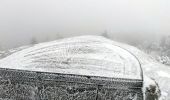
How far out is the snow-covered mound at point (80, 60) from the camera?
32.0 ft

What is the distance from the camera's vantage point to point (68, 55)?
1097 centimetres

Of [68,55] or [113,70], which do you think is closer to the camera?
[113,70]

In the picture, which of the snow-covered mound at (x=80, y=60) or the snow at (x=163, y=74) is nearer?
the snow-covered mound at (x=80, y=60)

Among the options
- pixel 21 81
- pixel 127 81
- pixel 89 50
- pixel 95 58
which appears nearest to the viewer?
pixel 127 81

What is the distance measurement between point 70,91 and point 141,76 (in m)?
2.74

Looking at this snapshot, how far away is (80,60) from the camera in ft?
34.7

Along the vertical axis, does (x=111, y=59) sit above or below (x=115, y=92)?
above

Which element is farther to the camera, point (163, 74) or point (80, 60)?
point (163, 74)

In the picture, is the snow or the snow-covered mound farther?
the snow

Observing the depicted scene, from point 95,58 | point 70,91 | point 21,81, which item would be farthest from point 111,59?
point 21,81

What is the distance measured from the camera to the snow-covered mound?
975cm

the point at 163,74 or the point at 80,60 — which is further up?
the point at 80,60

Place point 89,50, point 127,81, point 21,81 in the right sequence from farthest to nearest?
point 89,50, point 21,81, point 127,81

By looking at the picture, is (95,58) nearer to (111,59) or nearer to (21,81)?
(111,59)
